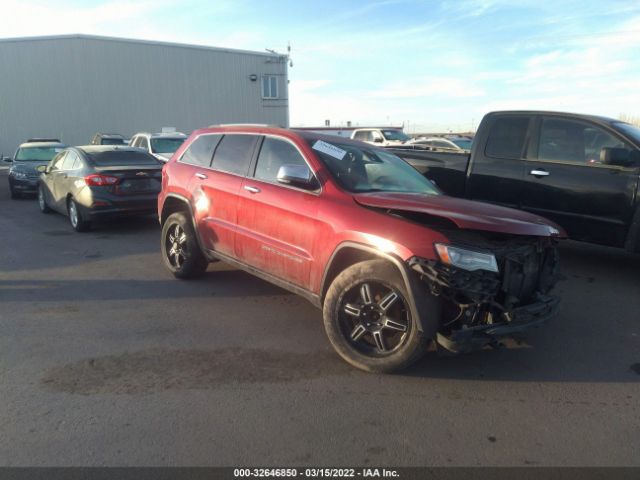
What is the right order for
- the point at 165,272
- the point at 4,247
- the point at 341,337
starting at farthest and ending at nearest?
the point at 4,247, the point at 165,272, the point at 341,337

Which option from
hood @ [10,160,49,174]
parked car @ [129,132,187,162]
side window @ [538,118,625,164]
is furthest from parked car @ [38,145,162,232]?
side window @ [538,118,625,164]

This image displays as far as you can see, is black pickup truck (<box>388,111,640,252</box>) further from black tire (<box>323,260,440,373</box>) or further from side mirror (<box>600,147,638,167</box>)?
black tire (<box>323,260,440,373</box>)

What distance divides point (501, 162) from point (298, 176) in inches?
151

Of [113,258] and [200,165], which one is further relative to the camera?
[113,258]

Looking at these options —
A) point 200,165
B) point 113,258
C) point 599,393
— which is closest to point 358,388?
A: point 599,393

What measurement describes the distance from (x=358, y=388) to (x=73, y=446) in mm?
1780

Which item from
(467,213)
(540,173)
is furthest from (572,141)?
(467,213)

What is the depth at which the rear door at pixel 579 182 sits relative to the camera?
5691 mm

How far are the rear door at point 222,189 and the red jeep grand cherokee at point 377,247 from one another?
19 millimetres

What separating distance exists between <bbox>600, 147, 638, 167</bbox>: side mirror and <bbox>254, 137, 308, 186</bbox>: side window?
3.66 meters

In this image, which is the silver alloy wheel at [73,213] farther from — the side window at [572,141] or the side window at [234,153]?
the side window at [572,141]

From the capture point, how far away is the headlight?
10.7 feet

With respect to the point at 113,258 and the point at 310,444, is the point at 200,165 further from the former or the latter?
the point at 310,444

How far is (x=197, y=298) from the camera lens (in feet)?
17.3
